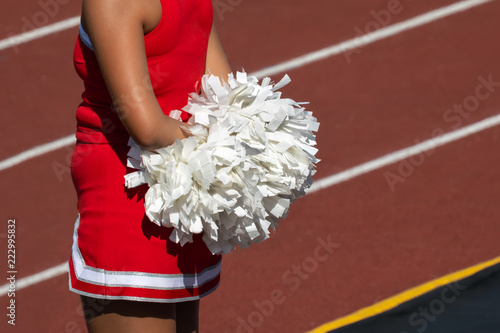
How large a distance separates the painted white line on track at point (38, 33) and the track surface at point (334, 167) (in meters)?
0.09

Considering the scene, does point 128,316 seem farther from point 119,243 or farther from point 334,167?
point 334,167

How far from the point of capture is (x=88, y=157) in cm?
198

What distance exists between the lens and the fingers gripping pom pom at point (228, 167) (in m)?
1.87

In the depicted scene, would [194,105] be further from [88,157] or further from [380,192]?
[380,192]

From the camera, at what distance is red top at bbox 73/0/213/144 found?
1.88m

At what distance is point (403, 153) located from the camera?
5316 mm

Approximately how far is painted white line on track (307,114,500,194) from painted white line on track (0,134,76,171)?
72.3 inches

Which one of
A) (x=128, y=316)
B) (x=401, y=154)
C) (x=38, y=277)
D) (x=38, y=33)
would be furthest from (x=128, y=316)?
(x=38, y=33)

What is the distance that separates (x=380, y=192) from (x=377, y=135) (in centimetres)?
69

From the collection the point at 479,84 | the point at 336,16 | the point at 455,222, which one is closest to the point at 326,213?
the point at 455,222

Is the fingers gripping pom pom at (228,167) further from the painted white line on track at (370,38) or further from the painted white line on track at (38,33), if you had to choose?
the painted white line on track at (38,33)

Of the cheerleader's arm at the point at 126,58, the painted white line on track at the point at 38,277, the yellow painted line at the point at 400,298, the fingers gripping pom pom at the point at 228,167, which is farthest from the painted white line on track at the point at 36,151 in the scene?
the cheerleader's arm at the point at 126,58

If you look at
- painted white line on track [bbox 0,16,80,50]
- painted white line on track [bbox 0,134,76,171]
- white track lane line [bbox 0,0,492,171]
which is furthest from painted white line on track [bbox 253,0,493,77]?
painted white line on track [bbox 0,16,80,50]

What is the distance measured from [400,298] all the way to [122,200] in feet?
7.53
